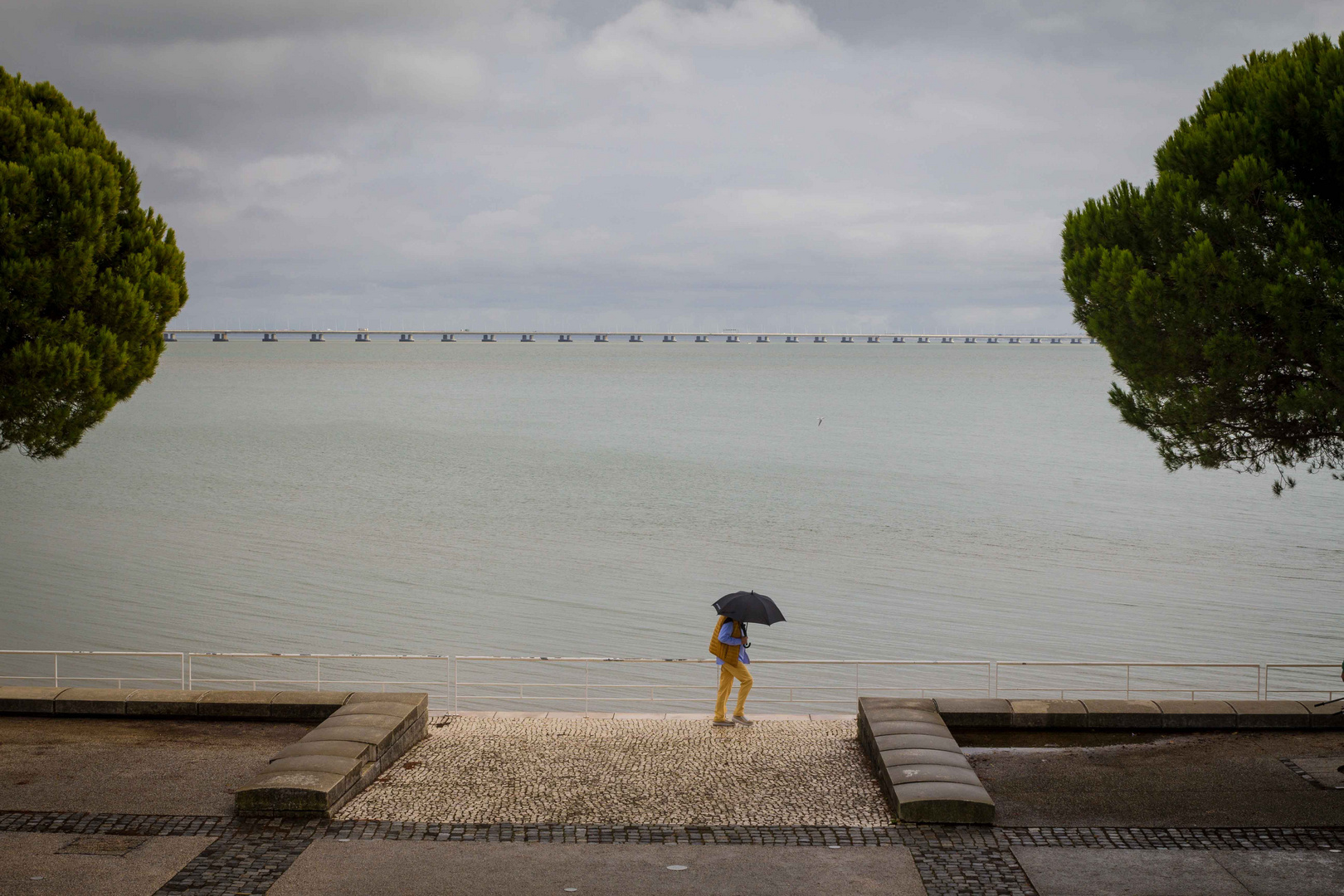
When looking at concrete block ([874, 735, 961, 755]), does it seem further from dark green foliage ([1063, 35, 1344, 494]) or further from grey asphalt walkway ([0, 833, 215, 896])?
grey asphalt walkway ([0, 833, 215, 896])

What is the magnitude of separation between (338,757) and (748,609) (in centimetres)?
429

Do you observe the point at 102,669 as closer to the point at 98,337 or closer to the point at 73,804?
the point at 98,337

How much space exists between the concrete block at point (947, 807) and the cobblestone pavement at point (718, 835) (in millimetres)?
61

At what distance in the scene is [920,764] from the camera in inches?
369

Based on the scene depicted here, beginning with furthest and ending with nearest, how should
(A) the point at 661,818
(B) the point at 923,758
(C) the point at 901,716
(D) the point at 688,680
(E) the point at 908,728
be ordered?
1. (D) the point at 688,680
2. (C) the point at 901,716
3. (E) the point at 908,728
4. (B) the point at 923,758
5. (A) the point at 661,818

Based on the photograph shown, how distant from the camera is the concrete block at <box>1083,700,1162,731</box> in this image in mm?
11227

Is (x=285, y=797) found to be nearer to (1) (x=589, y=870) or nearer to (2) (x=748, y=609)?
(1) (x=589, y=870)

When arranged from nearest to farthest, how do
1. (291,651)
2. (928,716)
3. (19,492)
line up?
(928,716), (291,651), (19,492)

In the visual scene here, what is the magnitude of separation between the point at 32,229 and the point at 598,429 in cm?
6507

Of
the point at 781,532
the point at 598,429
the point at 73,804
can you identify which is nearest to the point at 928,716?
the point at 73,804

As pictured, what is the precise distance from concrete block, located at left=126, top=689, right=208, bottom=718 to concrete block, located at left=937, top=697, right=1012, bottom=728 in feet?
24.7

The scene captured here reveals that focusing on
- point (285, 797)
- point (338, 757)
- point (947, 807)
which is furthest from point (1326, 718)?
point (285, 797)

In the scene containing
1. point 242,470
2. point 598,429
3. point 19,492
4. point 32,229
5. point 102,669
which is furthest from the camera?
point 598,429

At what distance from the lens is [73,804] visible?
881cm
